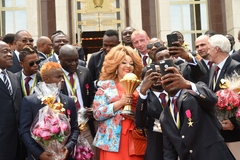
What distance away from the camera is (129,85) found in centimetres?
559

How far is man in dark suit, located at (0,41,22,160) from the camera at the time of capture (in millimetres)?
5727

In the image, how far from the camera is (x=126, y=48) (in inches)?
242

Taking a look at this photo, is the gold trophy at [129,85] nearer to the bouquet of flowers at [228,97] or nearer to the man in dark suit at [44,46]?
the bouquet of flowers at [228,97]

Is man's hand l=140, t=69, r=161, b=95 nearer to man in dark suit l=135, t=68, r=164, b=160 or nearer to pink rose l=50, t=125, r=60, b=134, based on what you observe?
man in dark suit l=135, t=68, r=164, b=160

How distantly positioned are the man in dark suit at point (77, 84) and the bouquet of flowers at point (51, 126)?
41.7 inches

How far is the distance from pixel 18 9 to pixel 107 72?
10050 millimetres

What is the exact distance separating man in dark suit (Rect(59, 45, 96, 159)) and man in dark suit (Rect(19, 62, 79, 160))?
71cm

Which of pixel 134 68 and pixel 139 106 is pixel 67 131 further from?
pixel 134 68

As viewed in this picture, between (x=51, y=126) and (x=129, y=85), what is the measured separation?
46.8 inches

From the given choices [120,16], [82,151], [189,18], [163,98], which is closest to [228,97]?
[163,98]

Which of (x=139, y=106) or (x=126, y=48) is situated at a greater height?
(x=126, y=48)

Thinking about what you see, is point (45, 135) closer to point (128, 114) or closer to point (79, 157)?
point (79, 157)

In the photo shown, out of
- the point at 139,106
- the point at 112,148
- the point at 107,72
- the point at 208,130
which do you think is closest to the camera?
the point at 208,130

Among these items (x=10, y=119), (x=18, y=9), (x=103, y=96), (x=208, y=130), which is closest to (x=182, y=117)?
(x=208, y=130)
